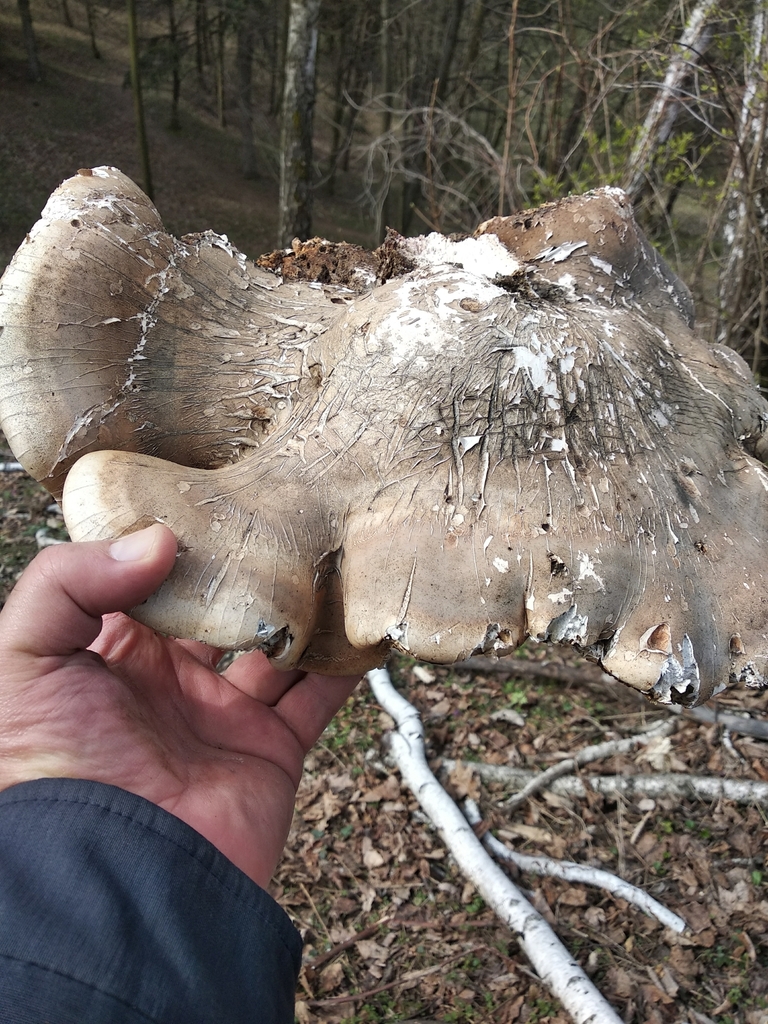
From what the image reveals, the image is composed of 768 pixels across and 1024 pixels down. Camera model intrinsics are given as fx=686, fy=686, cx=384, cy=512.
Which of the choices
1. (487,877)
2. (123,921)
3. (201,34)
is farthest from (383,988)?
(201,34)

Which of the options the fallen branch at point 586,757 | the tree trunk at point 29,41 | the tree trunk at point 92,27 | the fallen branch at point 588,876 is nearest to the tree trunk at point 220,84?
the tree trunk at point 92,27

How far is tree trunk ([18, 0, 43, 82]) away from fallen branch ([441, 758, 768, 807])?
2566 centimetres

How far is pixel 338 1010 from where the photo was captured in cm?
331

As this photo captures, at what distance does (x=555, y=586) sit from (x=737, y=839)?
3040mm

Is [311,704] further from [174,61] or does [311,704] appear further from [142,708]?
[174,61]

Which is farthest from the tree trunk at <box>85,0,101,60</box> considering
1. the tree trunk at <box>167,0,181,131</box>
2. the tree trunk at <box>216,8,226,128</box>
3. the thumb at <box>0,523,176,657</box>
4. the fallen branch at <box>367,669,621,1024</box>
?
the thumb at <box>0,523,176,657</box>

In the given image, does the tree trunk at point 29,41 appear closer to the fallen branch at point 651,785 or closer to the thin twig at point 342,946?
the fallen branch at point 651,785

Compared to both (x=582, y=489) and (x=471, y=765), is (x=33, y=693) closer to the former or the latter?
(x=582, y=489)

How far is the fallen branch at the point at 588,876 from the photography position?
11.2ft

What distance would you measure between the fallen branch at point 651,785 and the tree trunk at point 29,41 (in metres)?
25.7

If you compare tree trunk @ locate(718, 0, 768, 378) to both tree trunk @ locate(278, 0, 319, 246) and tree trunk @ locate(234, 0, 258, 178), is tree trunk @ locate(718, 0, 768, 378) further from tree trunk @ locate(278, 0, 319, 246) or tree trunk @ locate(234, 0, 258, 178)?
tree trunk @ locate(234, 0, 258, 178)

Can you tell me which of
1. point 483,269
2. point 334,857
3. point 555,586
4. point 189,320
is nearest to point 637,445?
point 555,586

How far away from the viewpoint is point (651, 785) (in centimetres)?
398

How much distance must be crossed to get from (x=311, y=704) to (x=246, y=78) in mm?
23245
